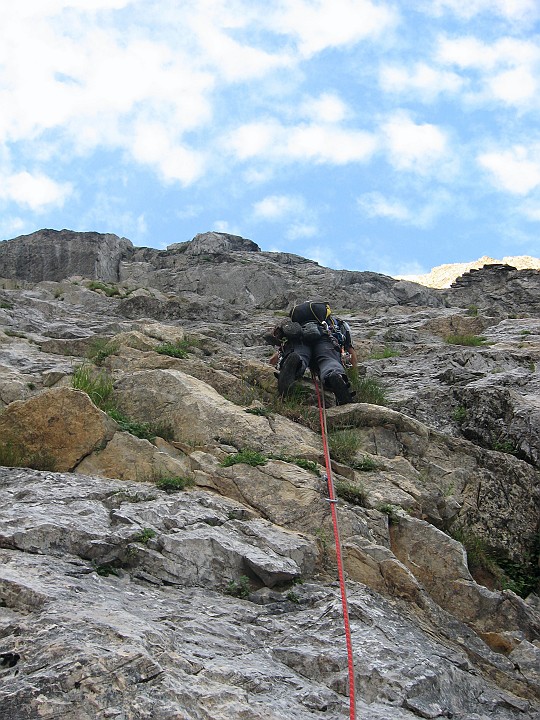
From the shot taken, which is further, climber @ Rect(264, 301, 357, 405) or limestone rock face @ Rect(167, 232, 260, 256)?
limestone rock face @ Rect(167, 232, 260, 256)

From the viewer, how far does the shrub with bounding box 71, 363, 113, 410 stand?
9562 millimetres

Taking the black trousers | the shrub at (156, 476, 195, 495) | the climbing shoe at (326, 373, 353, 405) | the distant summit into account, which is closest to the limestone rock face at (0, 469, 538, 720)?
the shrub at (156, 476, 195, 495)

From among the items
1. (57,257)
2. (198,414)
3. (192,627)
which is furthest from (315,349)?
(57,257)

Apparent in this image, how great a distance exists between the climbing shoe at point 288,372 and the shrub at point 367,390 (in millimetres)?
960

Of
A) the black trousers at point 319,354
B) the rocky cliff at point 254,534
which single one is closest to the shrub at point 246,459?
the rocky cliff at point 254,534

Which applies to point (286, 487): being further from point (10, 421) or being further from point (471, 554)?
point (10, 421)

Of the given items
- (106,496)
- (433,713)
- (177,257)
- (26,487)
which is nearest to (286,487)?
(106,496)

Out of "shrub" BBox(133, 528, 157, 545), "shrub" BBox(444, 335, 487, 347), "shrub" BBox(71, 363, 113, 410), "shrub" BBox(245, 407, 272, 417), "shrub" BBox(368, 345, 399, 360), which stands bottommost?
"shrub" BBox(133, 528, 157, 545)

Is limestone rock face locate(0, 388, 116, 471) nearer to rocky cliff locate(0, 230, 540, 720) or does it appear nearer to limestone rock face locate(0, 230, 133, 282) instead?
rocky cliff locate(0, 230, 540, 720)

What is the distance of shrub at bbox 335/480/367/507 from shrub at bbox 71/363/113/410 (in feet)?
10.5

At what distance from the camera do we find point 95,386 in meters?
9.78

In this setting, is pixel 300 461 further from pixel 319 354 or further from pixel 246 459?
pixel 319 354

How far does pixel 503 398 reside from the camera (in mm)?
10703

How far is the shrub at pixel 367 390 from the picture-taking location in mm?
11023
